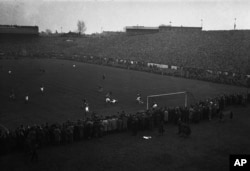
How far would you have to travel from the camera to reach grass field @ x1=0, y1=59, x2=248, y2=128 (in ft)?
88.6

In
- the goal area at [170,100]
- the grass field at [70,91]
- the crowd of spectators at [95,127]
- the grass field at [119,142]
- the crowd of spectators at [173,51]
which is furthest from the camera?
the crowd of spectators at [173,51]

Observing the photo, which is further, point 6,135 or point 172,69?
point 172,69

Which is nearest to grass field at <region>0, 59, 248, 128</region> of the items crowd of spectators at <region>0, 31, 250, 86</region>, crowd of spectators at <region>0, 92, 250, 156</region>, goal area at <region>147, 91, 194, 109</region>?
goal area at <region>147, 91, 194, 109</region>

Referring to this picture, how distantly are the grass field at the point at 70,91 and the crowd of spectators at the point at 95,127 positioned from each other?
14.1 feet

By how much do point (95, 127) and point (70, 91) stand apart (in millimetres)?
17602

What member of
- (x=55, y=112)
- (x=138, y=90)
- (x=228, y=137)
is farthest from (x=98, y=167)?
(x=138, y=90)

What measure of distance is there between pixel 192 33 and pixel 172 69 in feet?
75.3

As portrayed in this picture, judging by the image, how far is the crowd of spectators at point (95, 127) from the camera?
18.4 metres

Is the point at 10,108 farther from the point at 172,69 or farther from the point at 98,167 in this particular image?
the point at 172,69

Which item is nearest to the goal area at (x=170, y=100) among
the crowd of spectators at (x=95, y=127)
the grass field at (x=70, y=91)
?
the grass field at (x=70, y=91)

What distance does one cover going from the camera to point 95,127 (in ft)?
68.5

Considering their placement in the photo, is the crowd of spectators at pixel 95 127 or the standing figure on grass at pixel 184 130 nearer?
the crowd of spectators at pixel 95 127

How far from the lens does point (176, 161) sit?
1742 cm

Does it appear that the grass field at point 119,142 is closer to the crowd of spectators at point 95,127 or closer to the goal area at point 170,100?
the crowd of spectators at point 95,127
